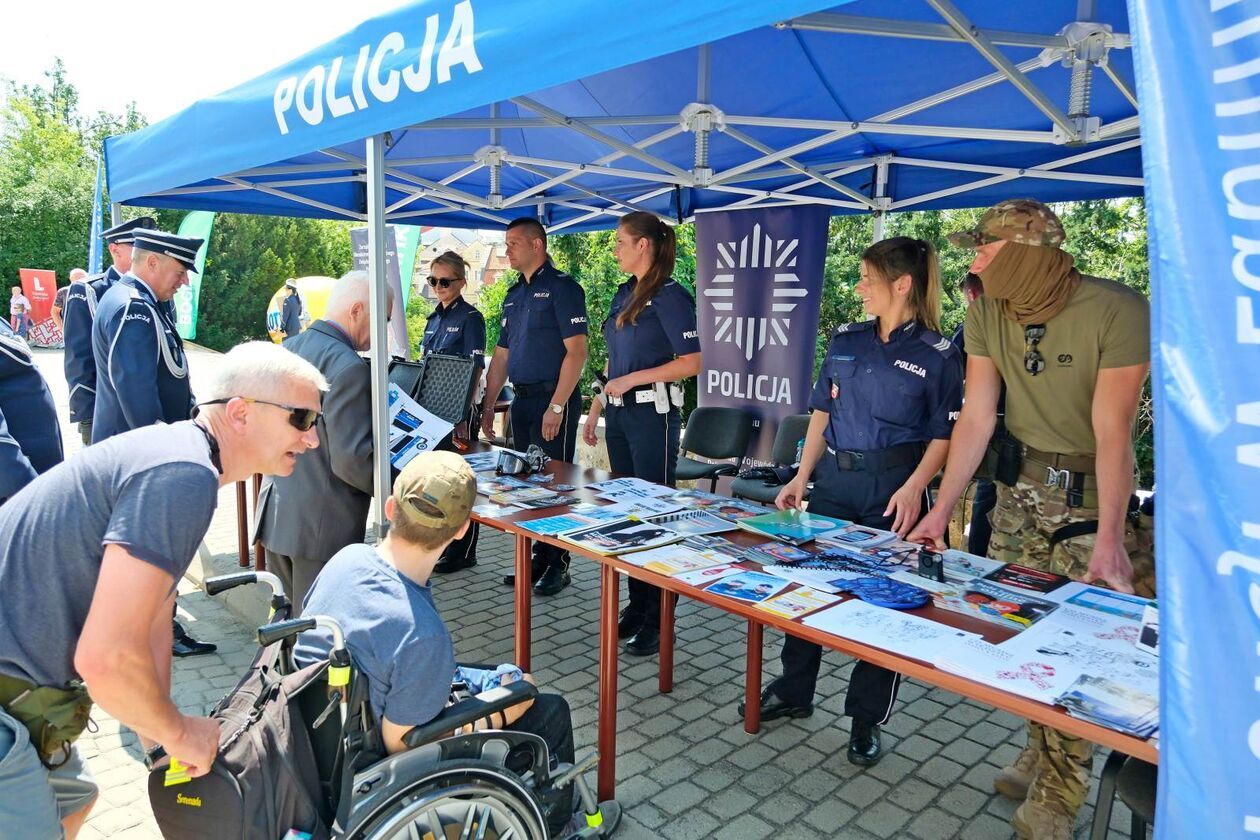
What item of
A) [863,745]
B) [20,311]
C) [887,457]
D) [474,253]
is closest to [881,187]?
[887,457]

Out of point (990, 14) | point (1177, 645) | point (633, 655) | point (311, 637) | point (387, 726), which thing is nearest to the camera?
point (1177, 645)

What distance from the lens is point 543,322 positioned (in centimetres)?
411

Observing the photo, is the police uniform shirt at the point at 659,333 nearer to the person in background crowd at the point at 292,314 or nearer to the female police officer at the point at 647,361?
the female police officer at the point at 647,361

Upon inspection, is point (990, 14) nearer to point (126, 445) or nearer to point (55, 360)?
point (126, 445)

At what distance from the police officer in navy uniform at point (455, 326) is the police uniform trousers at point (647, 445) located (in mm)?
1212

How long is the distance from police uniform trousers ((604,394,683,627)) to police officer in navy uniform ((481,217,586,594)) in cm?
50

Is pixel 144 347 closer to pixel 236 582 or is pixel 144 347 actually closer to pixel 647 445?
pixel 236 582

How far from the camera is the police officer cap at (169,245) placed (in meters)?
3.17

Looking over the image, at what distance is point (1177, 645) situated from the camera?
0.93m

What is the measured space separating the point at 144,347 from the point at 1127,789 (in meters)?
3.30

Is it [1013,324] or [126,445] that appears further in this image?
[1013,324]

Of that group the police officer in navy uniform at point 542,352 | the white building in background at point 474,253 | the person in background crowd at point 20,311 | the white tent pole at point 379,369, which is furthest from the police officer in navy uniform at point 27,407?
the white building in background at point 474,253

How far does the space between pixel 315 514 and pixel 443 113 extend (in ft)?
4.05

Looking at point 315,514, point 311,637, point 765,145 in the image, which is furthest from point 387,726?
point 765,145
